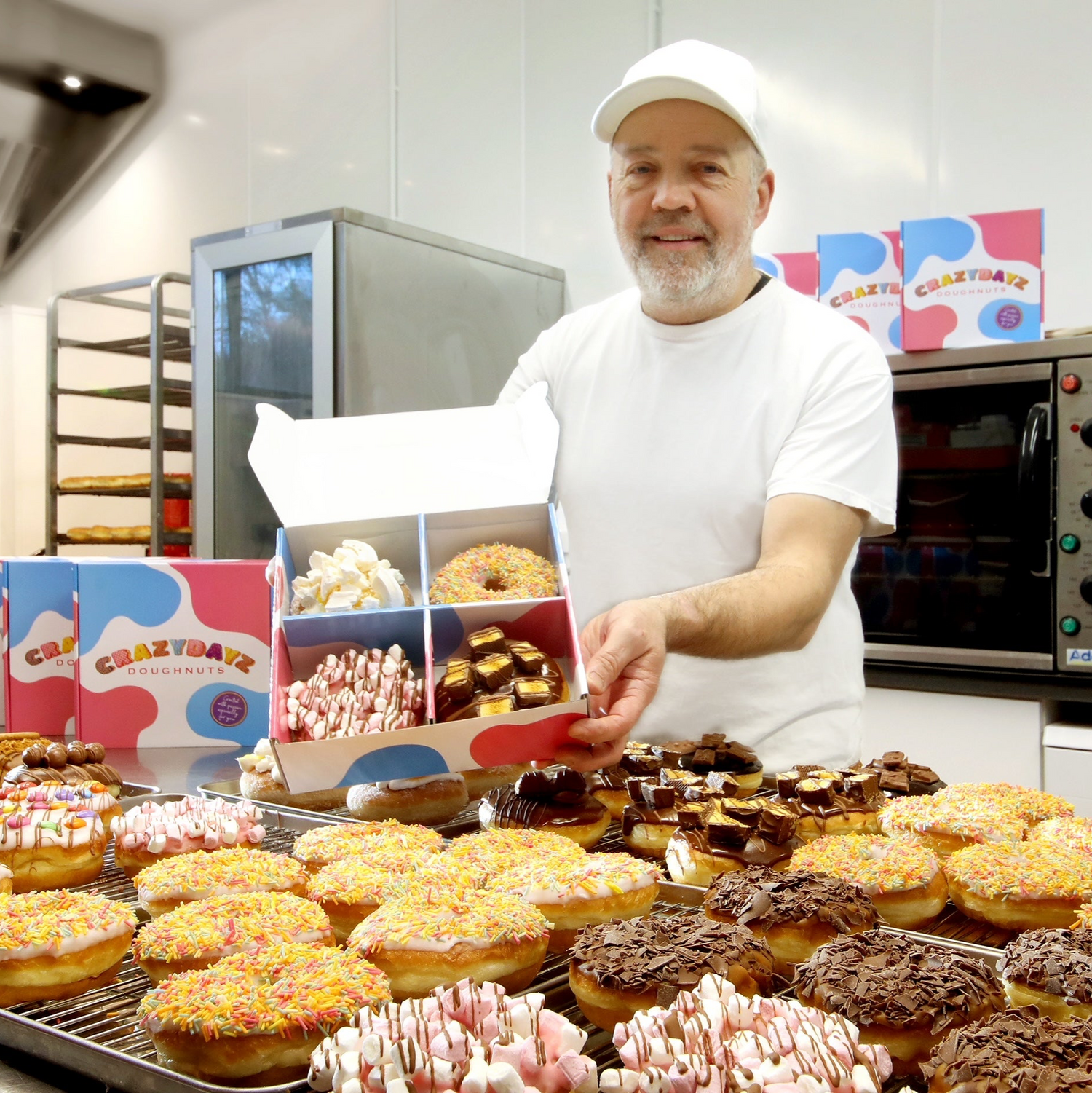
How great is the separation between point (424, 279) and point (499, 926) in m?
3.44

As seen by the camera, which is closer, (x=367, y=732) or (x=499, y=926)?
(x=499, y=926)

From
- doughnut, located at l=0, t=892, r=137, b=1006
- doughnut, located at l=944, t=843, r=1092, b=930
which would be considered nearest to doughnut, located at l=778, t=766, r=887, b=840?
doughnut, located at l=944, t=843, r=1092, b=930

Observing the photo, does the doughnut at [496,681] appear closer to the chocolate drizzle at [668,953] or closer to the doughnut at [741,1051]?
the chocolate drizzle at [668,953]

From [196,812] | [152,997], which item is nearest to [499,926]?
[152,997]

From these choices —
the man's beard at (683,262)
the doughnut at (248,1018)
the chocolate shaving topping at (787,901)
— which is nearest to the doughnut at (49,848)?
the doughnut at (248,1018)

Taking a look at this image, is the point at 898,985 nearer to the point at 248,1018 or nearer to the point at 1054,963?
the point at 1054,963

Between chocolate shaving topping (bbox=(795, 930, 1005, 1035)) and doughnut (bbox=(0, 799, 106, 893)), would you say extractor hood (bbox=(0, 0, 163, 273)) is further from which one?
chocolate shaving topping (bbox=(795, 930, 1005, 1035))

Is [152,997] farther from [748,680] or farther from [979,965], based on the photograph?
[748,680]

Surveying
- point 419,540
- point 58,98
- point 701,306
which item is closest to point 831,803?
point 419,540

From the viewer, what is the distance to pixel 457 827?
5.52 feet

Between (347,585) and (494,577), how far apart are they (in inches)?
9.0

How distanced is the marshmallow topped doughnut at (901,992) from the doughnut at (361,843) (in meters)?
0.57

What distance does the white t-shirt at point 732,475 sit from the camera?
2.18 metres

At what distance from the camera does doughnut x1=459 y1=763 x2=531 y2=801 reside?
1.85 meters
